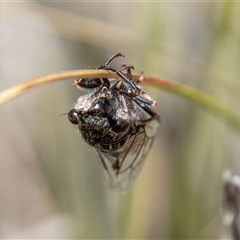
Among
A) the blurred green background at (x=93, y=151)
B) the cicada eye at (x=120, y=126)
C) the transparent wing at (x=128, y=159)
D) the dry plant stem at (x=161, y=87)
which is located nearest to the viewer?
the dry plant stem at (x=161, y=87)

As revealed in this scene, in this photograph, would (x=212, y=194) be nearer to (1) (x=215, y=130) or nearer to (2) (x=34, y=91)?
(1) (x=215, y=130)

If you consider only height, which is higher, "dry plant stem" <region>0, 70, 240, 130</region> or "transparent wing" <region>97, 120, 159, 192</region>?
"dry plant stem" <region>0, 70, 240, 130</region>

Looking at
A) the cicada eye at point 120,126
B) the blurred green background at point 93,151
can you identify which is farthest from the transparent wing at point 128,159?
the blurred green background at point 93,151

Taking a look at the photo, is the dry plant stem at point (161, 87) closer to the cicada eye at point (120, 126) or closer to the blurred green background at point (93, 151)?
the cicada eye at point (120, 126)

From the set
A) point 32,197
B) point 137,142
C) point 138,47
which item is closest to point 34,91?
point 32,197

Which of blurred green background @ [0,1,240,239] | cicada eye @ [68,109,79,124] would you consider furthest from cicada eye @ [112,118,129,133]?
blurred green background @ [0,1,240,239]

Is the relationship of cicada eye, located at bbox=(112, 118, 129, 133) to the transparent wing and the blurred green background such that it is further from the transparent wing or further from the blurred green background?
the blurred green background
